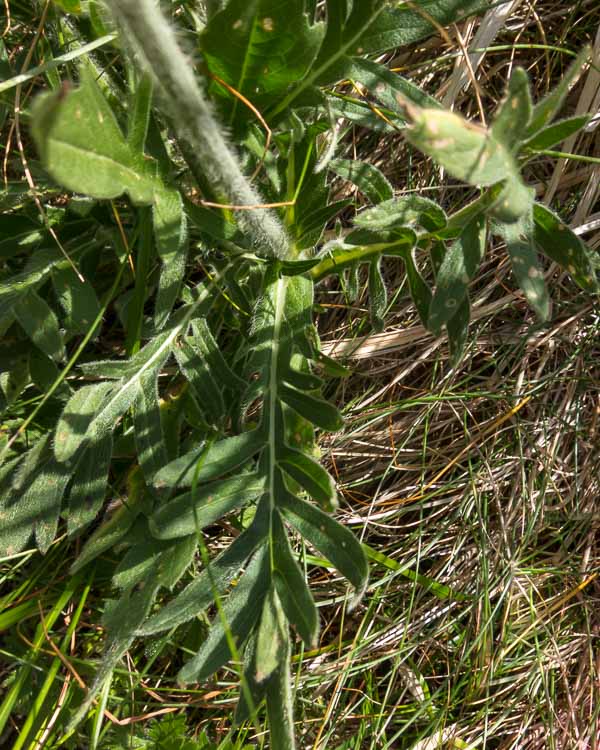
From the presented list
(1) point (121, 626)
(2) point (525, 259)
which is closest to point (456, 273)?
(2) point (525, 259)

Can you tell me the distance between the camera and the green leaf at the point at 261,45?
119cm

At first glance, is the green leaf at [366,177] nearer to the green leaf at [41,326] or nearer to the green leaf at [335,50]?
the green leaf at [335,50]

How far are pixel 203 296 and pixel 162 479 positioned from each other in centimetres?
39

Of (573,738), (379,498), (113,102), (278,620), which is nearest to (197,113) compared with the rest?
(113,102)

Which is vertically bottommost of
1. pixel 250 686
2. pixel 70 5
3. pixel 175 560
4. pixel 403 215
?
pixel 250 686

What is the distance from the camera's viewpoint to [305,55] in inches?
50.1

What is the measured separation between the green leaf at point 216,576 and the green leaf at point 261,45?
0.78 metres

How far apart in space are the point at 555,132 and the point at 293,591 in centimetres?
88

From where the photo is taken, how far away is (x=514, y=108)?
3.19 feet

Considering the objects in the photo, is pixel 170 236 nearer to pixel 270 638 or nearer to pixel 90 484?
pixel 90 484

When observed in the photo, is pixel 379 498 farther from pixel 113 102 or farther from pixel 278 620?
pixel 113 102

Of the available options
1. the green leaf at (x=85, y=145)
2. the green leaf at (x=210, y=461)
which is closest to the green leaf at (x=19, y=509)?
the green leaf at (x=210, y=461)

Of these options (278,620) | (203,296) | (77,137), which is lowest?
(278,620)

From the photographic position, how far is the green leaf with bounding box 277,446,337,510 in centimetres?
131
